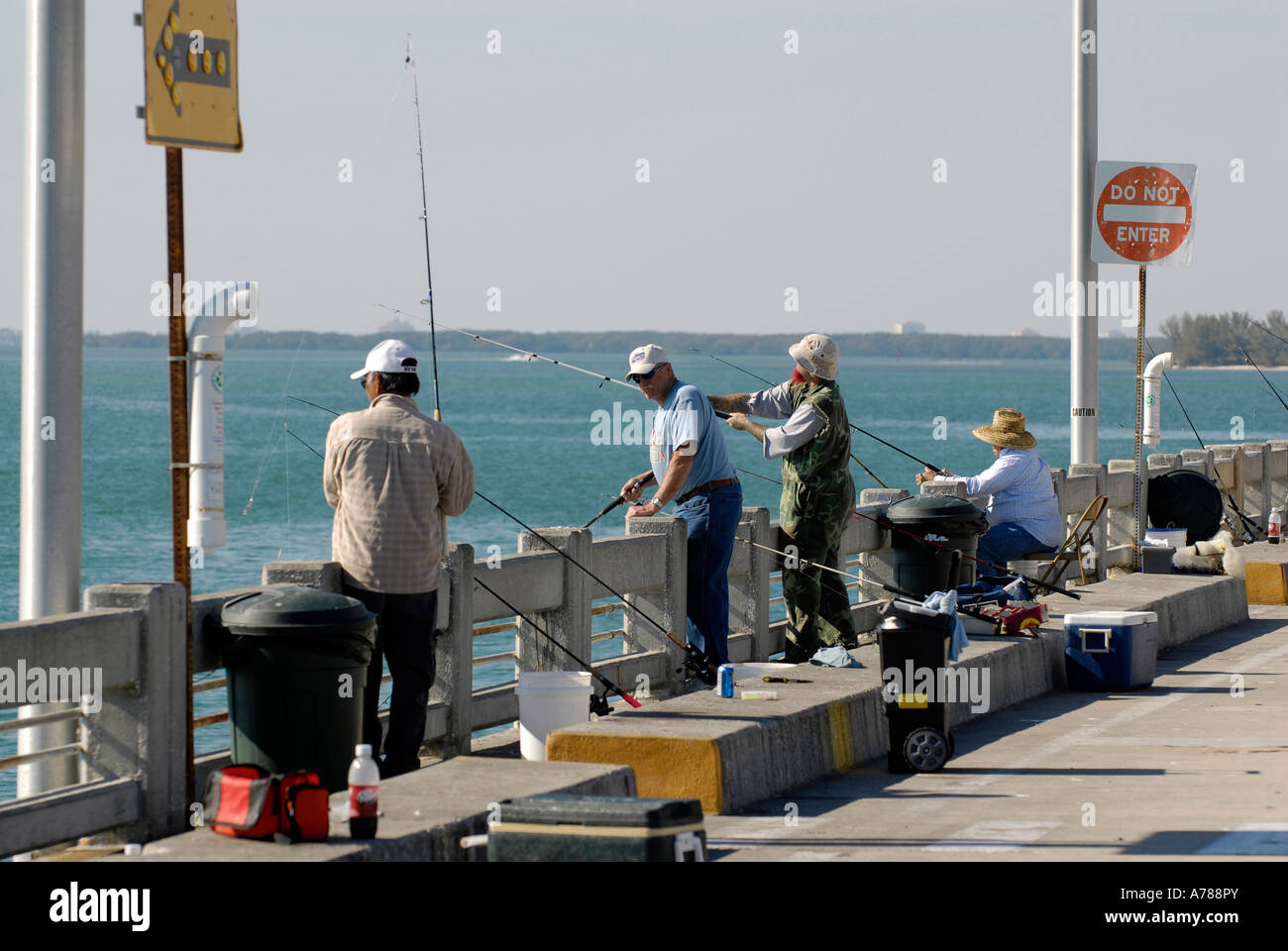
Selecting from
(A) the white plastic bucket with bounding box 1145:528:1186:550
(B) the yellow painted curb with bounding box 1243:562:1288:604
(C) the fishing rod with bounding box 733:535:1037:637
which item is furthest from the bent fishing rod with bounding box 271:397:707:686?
(A) the white plastic bucket with bounding box 1145:528:1186:550

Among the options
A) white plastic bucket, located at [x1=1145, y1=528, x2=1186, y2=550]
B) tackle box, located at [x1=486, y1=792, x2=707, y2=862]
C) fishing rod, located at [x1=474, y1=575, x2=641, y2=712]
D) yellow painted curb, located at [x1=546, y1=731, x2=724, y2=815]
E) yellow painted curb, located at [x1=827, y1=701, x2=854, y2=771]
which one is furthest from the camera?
white plastic bucket, located at [x1=1145, y1=528, x2=1186, y2=550]

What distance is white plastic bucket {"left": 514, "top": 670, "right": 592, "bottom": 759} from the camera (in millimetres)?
9328

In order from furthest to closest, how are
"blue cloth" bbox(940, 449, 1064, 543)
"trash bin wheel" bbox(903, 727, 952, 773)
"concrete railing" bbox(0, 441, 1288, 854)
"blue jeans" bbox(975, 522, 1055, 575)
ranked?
"blue jeans" bbox(975, 522, 1055, 575)
"blue cloth" bbox(940, 449, 1064, 543)
"trash bin wheel" bbox(903, 727, 952, 773)
"concrete railing" bbox(0, 441, 1288, 854)

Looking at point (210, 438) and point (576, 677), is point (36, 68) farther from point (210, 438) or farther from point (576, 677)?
point (576, 677)

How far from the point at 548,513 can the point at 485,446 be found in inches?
1325

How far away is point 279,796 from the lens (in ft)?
20.7

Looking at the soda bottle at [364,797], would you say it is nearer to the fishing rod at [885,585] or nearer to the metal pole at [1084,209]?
the fishing rod at [885,585]

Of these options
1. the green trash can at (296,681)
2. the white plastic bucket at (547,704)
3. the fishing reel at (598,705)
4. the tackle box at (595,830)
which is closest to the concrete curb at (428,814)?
the tackle box at (595,830)

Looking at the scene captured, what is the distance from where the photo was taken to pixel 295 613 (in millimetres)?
7688

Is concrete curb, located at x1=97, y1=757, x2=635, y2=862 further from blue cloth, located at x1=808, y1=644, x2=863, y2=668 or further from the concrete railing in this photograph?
blue cloth, located at x1=808, y1=644, x2=863, y2=668

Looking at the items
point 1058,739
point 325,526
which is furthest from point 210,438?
point 325,526

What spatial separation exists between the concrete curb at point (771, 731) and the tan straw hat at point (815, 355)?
5.22ft

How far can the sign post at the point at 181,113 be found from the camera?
24.1 feet

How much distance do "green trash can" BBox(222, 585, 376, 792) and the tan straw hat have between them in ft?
13.4
